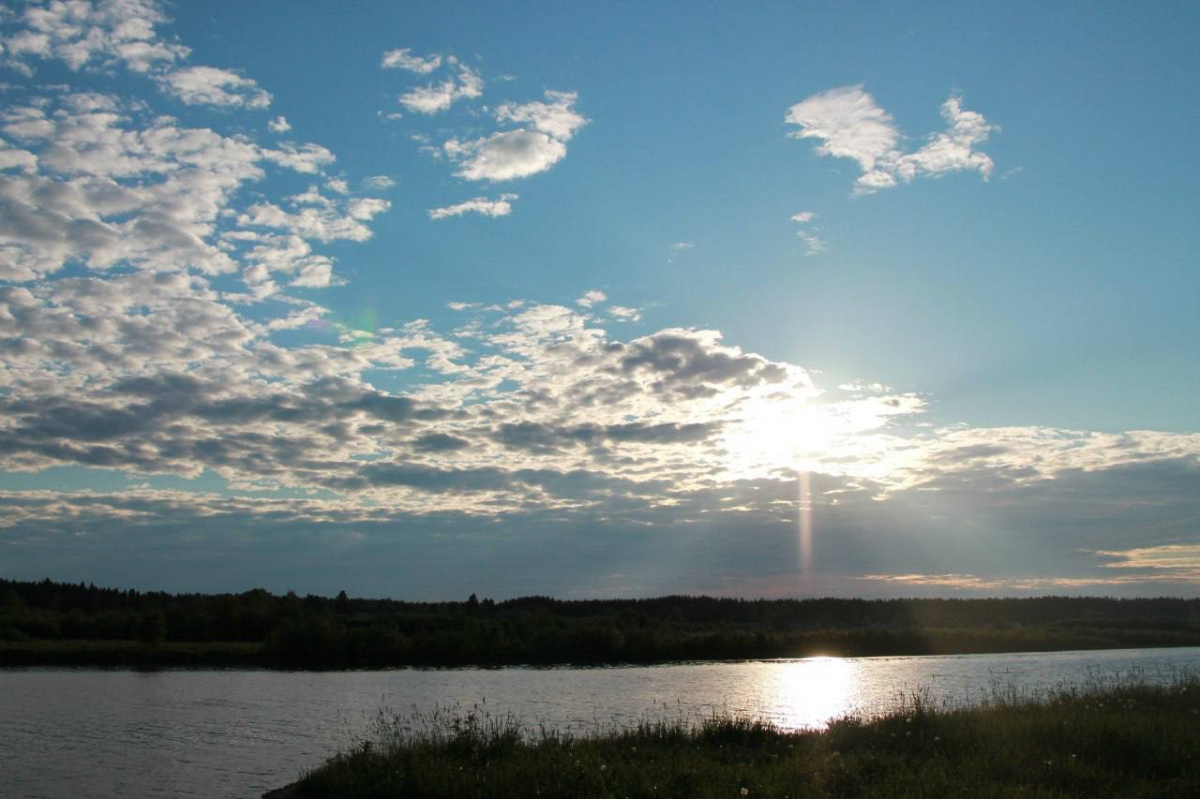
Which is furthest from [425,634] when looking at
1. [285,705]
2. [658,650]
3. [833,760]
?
[833,760]

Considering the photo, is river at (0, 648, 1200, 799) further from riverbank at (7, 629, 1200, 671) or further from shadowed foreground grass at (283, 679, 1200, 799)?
riverbank at (7, 629, 1200, 671)

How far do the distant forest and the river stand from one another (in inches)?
618

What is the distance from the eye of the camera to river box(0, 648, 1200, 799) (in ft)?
89.6

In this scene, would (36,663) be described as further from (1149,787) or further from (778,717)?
(1149,787)

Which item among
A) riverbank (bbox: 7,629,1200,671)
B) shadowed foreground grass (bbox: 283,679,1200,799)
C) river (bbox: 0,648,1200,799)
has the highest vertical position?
shadowed foreground grass (bbox: 283,679,1200,799)

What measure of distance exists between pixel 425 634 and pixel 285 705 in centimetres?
5607

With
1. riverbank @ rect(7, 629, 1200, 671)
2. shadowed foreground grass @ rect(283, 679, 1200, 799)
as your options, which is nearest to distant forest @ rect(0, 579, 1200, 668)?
riverbank @ rect(7, 629, 1200, 671)

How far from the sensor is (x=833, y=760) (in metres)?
19.1

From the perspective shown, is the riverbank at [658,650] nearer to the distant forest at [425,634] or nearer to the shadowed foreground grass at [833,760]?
A: the distant forest at [425,634]

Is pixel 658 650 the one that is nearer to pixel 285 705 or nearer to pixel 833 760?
pixel 285 705

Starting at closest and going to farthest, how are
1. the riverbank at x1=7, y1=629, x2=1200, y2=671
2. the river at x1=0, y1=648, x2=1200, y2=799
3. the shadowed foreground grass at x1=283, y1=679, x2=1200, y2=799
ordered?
the shadowed foreground grass at x1=283, y1=679, x2=1200, y2=799 → the river at x1=0, y1=648, x2=1200, y2=799 → the riverbank at x1=7, y1=629, x2=1200, y2=671

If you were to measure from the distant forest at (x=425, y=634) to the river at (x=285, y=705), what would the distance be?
15699 millimetres

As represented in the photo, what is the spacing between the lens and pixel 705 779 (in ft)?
57.9

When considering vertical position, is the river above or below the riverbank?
above
